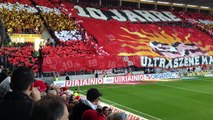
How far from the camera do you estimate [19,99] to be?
3.36 meters

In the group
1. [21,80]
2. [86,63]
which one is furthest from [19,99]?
[86,63]

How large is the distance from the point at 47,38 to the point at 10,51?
23.9ft

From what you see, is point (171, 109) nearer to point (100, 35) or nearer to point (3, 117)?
point (3, 117)

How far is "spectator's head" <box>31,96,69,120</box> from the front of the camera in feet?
7.87

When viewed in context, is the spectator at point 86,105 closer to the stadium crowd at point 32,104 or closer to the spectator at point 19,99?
the stadium crowd at point 32,104

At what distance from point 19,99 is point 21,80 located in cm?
30

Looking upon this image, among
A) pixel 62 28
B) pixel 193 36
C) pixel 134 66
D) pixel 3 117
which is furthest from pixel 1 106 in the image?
pixel 193 36

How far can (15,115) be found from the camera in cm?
323

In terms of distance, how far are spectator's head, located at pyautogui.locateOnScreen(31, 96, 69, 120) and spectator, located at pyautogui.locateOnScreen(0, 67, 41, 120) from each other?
31.7 inches

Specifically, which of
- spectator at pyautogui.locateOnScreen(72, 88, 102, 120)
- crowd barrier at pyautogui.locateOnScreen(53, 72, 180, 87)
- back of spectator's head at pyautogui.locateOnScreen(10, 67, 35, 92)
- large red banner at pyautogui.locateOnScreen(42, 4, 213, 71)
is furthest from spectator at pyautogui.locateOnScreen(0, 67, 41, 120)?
large red banner at pyautogui.locateOnScreen(42, 4, 213, 71)

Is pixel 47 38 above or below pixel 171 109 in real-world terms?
above

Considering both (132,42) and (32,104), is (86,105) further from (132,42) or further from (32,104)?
(132,42)

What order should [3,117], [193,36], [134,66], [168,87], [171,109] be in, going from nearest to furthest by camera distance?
[3,117], [171,109], [168,87], [134,66], [193,36]

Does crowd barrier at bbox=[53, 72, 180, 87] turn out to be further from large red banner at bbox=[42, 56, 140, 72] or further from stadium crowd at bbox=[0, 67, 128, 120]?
stadium crowd at bbox=[0, 67, 128, 120]
